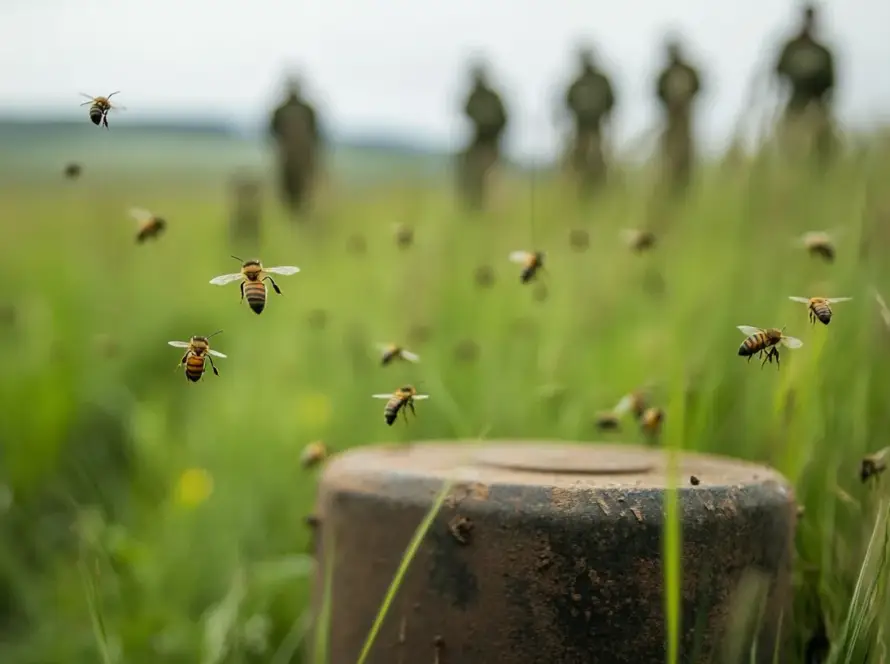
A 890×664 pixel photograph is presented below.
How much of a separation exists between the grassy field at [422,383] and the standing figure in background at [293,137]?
3.63m

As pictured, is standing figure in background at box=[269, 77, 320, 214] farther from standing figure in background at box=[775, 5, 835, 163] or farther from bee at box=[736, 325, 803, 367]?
bee at box=[736, 325, 803, 367]

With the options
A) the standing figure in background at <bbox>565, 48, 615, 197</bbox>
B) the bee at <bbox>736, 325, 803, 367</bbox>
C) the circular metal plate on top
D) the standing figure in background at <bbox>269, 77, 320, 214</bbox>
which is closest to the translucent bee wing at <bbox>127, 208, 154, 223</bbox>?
the circular metal plate on top

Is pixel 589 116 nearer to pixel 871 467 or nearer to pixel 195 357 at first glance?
pixel 871 467

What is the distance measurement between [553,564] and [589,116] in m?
5.93

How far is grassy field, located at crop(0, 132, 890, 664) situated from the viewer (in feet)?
8.19

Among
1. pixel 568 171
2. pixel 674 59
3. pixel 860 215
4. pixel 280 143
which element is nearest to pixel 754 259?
pixel 860 215

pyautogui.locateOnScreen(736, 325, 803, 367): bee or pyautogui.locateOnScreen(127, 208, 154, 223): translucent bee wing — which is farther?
pyautogui.locateOnScreen(127, 208, 154, 223): translucent bee wing

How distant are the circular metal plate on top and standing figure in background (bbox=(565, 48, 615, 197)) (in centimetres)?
193

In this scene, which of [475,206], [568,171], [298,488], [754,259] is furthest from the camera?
[475,206]

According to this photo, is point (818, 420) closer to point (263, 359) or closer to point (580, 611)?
point (580, 611)

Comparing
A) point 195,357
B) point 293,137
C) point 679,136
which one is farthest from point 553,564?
point 293,137

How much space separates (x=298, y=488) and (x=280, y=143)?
19.8ft

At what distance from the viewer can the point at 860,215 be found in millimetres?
2689

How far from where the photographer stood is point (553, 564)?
167 cm
